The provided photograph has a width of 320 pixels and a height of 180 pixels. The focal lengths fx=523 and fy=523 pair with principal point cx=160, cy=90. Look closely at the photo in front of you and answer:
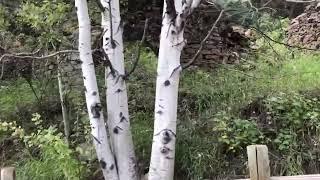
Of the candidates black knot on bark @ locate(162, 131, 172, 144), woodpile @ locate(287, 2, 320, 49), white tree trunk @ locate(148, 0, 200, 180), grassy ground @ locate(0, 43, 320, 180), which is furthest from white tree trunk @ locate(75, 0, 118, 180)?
woodpile @ locate(287, 2, 320, 49)

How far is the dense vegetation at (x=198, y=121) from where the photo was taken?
15.5 ft

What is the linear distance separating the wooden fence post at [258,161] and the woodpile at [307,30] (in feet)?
17.5

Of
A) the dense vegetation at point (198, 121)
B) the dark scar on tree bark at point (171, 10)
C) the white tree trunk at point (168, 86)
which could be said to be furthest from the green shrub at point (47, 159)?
the dark scar on tree bark at point (171, 10)

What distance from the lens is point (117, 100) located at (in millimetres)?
4148

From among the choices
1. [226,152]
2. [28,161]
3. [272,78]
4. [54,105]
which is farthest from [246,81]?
[28,161]

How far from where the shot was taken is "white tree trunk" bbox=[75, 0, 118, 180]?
4062 mm

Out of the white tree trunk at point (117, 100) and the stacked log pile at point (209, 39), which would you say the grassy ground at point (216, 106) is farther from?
the white tree trunk at point (117, 100)

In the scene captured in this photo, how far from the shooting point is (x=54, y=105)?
606 centimetres

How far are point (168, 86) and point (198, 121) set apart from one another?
134 centimetres

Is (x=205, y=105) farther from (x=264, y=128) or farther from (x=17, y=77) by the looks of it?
(x=17, y=77)

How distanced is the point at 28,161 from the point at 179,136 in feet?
4.95

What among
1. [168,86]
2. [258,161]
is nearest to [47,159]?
[168,86]

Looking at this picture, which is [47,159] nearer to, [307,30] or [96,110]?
[96,110]

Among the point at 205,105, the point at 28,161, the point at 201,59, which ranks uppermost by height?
the point at 201,59
